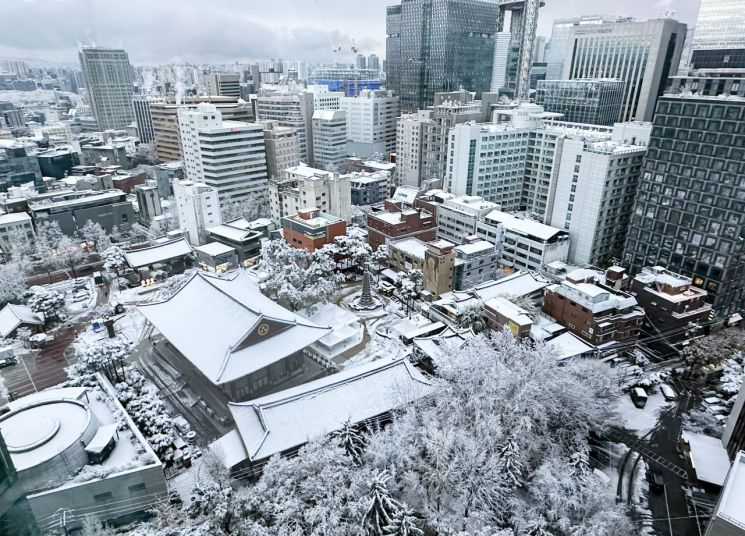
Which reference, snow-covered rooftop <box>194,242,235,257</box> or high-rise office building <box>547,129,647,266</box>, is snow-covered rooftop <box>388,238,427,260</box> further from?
snow-covered rooftop <box>194,242,235,257</box>

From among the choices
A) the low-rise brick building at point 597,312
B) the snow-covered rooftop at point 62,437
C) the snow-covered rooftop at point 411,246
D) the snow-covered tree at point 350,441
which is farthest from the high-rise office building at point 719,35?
the snow-covered rooftop at point 62,437

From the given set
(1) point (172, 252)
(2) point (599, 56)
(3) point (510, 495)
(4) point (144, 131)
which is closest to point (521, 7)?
(2) point (599, 56)

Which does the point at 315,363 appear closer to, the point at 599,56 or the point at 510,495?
the point at 510,495

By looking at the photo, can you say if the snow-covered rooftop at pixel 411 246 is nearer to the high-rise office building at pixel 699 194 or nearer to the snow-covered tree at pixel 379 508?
the high-rise office building at pixel 699 194

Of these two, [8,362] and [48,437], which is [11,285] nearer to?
[8,362]

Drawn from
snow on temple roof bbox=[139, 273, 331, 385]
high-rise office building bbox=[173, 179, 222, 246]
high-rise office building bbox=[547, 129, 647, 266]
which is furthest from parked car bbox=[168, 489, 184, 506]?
high-rise office building bbox=[547, 129, 647, 266]

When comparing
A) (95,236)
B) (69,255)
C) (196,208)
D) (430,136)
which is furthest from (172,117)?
(430,136)
